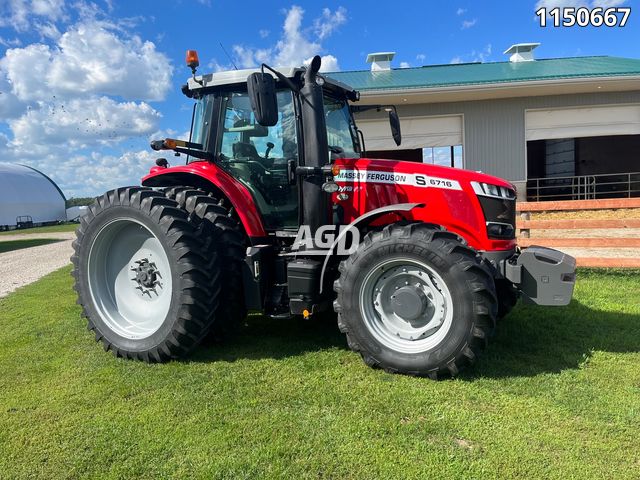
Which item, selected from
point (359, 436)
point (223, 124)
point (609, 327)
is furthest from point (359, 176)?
point (609, 327)

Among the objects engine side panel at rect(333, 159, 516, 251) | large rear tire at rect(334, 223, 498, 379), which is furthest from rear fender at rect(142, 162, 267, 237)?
large rear tire at rect(334, 223, 498, 379)

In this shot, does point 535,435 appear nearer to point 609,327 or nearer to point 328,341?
point 328,341

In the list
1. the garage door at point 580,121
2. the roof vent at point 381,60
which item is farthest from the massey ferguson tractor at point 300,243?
the roof vent at point 381,60

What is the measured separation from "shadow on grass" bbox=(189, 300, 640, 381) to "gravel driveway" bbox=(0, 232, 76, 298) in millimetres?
5403

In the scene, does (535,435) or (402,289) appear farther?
(402,289)

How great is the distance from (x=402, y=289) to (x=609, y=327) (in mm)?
2595

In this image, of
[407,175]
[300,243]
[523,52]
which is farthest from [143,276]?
[523,52]

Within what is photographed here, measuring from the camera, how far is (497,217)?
391cm

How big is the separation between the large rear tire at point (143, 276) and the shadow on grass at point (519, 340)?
1.39ft

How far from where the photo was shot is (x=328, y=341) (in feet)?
14.7

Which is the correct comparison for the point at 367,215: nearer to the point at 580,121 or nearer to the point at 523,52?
the point at 580,121

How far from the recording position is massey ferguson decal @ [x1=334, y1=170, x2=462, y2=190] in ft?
12.6

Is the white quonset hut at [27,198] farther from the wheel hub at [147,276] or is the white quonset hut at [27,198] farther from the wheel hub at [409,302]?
the wheel hub at [409,302]

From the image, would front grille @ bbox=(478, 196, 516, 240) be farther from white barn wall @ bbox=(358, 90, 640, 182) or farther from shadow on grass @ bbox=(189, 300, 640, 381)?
white barn wall @ bbox=(358, 90, 640, 182)
